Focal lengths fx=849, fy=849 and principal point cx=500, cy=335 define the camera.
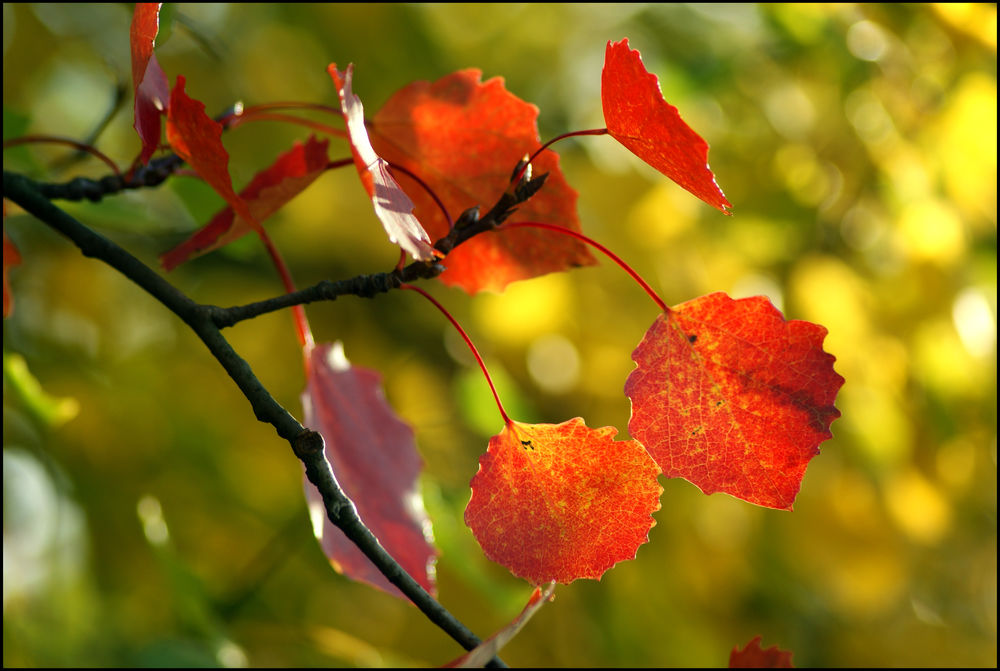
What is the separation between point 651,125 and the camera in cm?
25

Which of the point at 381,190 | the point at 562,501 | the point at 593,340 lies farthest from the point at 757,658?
the point at 593,340

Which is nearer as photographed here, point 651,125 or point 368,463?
point 651,125

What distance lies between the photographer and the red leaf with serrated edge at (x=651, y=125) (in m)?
0.24

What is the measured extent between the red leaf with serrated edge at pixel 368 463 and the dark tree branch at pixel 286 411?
7 centimetres

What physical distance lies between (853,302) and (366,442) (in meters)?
0.67

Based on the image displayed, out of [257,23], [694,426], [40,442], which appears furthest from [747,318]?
[257,23]

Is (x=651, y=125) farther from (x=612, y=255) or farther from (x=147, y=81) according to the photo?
(x=147, y=81)

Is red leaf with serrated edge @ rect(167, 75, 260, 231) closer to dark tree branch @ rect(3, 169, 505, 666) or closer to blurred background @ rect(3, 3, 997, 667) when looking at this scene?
dark tree branch @ rect(3, 169, 505, 666)

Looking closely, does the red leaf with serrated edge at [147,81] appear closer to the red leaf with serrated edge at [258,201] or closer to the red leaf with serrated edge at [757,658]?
the red leaf with serrated edge at [258,201]

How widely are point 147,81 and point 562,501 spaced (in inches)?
7.6

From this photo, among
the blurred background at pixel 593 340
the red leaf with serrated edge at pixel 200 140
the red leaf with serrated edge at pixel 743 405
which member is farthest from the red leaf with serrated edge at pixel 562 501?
the blurred background at pixel 593 340

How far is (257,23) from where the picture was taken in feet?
3.45

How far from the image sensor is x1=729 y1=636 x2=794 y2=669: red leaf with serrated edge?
1.01 ft

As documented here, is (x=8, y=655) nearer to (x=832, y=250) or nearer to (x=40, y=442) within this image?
(x=40, y=442)
